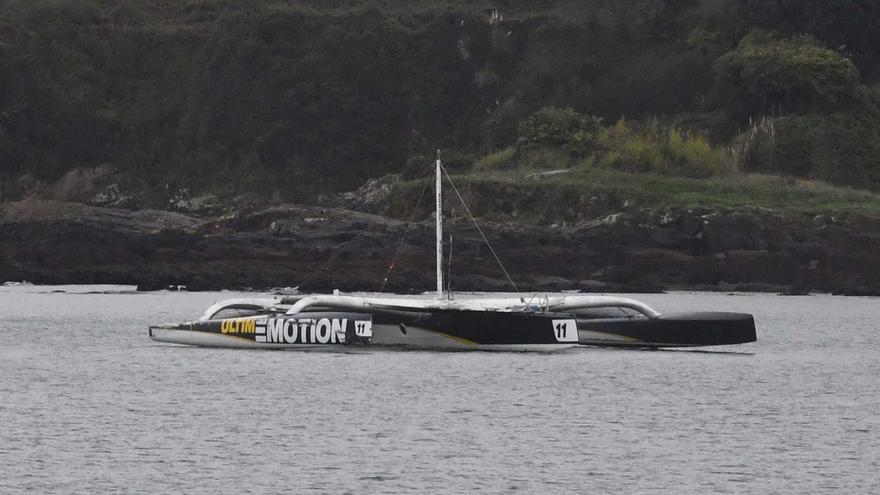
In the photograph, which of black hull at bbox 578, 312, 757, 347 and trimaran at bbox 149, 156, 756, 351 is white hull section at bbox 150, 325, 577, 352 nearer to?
trimaran at bbox 149, 156, 756, 351

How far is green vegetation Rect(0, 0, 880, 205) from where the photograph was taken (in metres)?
129

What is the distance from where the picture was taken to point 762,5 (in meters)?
130

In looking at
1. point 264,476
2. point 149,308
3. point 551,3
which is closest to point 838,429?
point 264,476

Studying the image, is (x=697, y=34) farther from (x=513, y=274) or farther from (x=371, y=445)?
(x=371, y=445)

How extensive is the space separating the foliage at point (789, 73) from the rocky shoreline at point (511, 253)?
21.2m

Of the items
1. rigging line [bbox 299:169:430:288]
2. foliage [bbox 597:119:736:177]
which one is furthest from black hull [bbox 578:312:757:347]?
foliage [bbox 597:119:736:177]

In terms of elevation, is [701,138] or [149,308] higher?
[701,138]

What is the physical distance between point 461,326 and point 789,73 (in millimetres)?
68714

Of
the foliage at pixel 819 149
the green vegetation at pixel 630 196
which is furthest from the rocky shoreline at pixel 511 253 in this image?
the foliage at pixel 819 149

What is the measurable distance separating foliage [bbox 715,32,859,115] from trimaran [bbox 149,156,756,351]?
62765 mm

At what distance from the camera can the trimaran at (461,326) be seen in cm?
5884

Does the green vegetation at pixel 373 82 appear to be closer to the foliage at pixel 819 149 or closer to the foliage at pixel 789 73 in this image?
the foliage at pixel 789 73

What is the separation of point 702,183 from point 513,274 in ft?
57.0

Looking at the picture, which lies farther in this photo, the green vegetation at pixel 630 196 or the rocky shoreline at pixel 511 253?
the green vegetation at pixel 630 196
